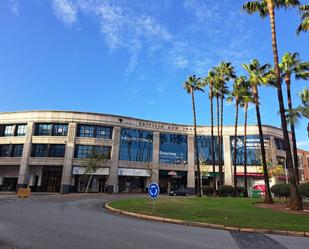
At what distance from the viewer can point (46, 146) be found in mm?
53094

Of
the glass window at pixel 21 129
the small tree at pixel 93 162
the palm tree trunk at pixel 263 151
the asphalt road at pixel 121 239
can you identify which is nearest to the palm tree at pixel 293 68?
the palm tree trunk at pixel 263 151

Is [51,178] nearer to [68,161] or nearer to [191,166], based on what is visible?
[68,161]

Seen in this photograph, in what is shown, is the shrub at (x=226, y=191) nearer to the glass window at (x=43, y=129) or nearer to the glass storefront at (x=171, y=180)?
the glass storefront at (x=171, y=180)

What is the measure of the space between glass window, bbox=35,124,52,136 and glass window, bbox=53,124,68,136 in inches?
34.5

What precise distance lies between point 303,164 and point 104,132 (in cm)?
5685

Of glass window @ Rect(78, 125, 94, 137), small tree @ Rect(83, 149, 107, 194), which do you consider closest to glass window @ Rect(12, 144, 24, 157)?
glass window @ Rect(78, 125, 94, 137)

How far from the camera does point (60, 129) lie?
178 feet

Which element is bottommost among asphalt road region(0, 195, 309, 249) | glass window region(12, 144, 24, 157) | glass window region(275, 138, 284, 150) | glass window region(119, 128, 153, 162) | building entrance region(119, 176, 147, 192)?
asphalt road region(0, 195, 309, 249)

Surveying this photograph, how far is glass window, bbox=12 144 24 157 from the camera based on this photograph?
53375mm

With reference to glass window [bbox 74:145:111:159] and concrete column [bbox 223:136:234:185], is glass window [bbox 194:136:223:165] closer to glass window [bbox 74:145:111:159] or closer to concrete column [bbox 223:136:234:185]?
concrete column [bbox 223:136:234:185]

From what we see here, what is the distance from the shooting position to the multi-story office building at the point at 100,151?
5278 cm

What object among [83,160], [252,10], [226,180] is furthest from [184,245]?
[226,180]

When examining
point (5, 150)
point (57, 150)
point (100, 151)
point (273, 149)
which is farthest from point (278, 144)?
point (5, 150)

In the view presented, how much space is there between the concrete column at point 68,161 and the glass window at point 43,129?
378 centimetres
